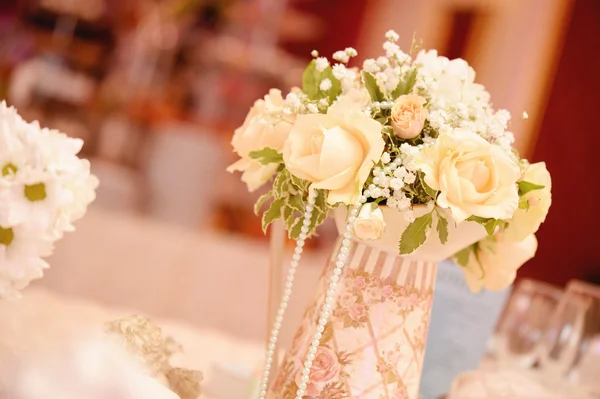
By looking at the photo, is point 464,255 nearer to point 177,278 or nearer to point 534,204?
point 534,204

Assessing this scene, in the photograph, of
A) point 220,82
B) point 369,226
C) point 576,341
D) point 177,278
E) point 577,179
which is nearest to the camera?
point 369,226

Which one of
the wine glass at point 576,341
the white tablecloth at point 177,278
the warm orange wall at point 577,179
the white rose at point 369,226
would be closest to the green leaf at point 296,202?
the white rose at point 369,226

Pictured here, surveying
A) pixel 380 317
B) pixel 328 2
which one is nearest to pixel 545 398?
pixel 380 317

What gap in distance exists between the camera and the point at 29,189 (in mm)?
753

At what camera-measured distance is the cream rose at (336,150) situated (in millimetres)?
695

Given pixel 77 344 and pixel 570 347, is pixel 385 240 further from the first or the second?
pixel 570 347

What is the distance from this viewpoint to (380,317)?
772 mm

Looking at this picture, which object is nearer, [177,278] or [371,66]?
[371,66]

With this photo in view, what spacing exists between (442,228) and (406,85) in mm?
163

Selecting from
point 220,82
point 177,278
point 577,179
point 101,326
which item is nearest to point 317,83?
point 101,326

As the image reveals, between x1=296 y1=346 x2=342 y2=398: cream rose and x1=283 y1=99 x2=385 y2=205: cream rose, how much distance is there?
18cm

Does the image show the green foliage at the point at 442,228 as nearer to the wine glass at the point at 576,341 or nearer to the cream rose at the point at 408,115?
the cream rose at the point at 408,115

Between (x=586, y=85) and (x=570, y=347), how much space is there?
4101mm

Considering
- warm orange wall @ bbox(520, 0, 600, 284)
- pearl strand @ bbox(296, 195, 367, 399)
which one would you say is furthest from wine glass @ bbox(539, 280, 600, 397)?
warm orange wall @ bbox(520, 0, 600, 284)
